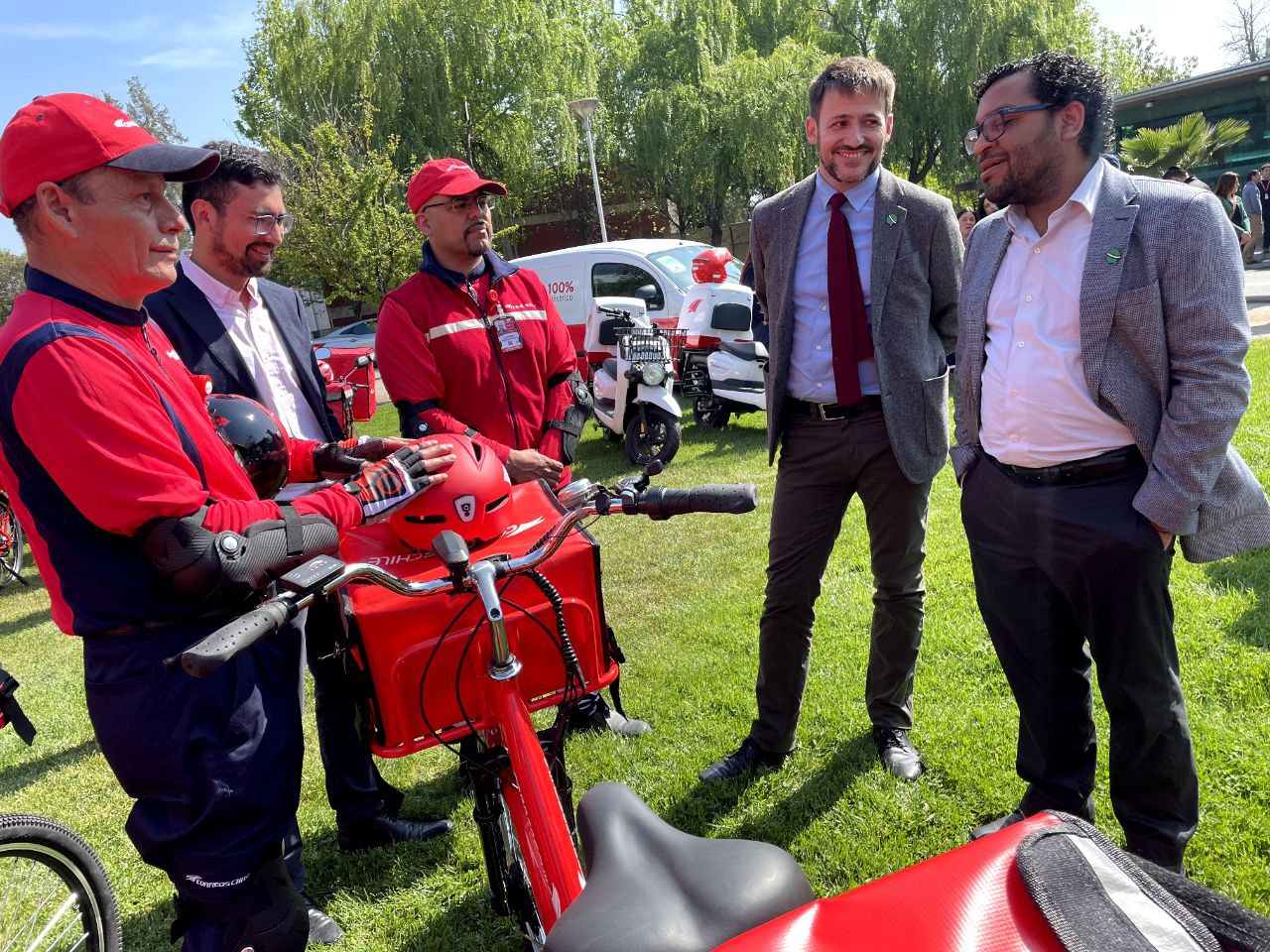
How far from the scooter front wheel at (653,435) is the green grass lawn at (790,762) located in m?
3.00

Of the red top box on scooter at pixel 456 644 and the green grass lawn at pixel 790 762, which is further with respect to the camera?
the green grass lawn at pixel 790 762

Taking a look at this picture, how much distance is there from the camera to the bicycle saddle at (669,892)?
1.10m

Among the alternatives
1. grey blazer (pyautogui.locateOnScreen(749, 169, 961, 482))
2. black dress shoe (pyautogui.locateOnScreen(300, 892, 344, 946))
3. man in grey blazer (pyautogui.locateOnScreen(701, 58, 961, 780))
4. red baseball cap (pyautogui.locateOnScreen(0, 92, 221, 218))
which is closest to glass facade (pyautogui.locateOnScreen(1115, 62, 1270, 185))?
grey blazer (pyautogui.locateOnScreen(749, 169, 961, 482))

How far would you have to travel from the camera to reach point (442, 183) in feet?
11.2

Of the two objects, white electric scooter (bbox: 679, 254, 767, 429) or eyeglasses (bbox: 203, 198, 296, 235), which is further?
white electric scooter (bbox: 679, 254, 767, 429)

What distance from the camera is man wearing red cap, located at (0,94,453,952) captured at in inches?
67.7

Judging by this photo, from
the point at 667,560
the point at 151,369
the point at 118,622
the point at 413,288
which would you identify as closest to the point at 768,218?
the point at 413,288

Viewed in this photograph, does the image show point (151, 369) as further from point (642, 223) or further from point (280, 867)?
point (642, 223)

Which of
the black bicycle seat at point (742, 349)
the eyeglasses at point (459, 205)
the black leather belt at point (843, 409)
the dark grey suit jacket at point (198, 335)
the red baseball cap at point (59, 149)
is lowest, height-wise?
the black bicycle seat at point (742, 349)

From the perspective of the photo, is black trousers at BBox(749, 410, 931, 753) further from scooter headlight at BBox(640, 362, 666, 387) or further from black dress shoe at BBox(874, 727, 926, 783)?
scooter headlight at BBox(640, 362, 666, 387)

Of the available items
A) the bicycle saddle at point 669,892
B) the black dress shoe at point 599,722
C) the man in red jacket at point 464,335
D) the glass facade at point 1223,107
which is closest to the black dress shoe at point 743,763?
the black dress shoe at point 599,722

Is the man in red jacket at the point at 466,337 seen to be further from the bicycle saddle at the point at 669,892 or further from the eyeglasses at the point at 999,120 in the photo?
the bicycle saddle at the point at 669,892

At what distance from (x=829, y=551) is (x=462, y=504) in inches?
58.5

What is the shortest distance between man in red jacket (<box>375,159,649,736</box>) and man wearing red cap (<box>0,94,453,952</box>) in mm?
1374
